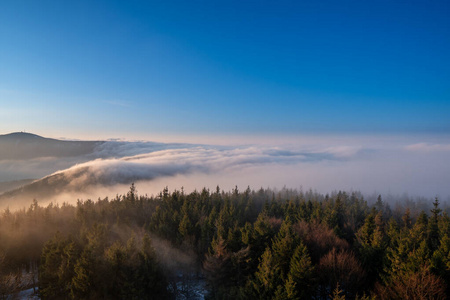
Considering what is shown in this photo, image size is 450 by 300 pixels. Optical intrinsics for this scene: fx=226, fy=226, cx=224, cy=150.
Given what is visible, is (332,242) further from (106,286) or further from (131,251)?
(106,286)

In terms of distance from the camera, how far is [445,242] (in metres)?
33.7

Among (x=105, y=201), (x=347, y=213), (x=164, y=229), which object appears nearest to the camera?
(x=164, y=229)

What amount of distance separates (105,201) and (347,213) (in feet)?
317

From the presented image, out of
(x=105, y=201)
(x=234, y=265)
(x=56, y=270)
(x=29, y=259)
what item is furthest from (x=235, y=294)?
(x=105, y=201)

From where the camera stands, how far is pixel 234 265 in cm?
3553

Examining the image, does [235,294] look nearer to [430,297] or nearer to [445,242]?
[430,297]

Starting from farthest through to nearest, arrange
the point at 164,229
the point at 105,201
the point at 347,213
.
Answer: the point at 105,201
the point at 347,213
the point at 164,229

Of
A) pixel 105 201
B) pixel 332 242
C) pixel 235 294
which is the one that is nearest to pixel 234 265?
pixel 235 294

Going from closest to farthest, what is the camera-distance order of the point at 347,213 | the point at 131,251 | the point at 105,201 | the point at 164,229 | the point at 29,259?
the point at 131,251 < the point at 29,259 < the point at 164,229 < the point at 347,213 < the point at 105,201

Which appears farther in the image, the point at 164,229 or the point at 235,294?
the point at 164,229

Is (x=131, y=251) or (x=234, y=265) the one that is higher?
(x=131, y=251)

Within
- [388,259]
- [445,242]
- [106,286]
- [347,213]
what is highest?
[445,242]

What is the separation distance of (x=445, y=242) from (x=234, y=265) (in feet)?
104

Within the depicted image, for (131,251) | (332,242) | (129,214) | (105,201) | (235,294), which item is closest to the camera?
(235,294)
